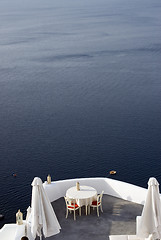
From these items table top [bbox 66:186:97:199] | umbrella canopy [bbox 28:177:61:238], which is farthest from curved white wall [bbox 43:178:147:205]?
umbrella canopy [bbox 28:177:61:238]

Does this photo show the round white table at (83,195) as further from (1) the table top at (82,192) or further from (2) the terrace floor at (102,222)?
(2) the terrace floor at (102,222)

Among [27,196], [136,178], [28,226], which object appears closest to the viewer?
[28,226]

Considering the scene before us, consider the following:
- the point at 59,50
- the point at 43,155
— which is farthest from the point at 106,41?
the point at 43,155

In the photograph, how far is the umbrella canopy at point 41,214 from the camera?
1518 centimetres

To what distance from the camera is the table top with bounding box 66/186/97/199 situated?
17641 millimetres

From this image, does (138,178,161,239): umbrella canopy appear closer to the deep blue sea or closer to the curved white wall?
the curved white wall

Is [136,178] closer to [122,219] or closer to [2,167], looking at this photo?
[2,167]

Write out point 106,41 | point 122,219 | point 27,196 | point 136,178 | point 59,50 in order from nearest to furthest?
point 122,219
point 27,196
point 136,178
point 59,50
point 106,41

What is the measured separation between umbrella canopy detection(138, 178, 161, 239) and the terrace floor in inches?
57.9

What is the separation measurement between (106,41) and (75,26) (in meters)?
26.1

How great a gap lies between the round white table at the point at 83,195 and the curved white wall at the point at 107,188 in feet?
3.06

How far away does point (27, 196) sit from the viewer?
30984 mm

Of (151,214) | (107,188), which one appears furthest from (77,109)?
(151,214)

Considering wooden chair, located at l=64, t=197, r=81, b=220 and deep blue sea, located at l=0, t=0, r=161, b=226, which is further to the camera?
deep blue sea, located at l=0, t=0, r=161, b=226
